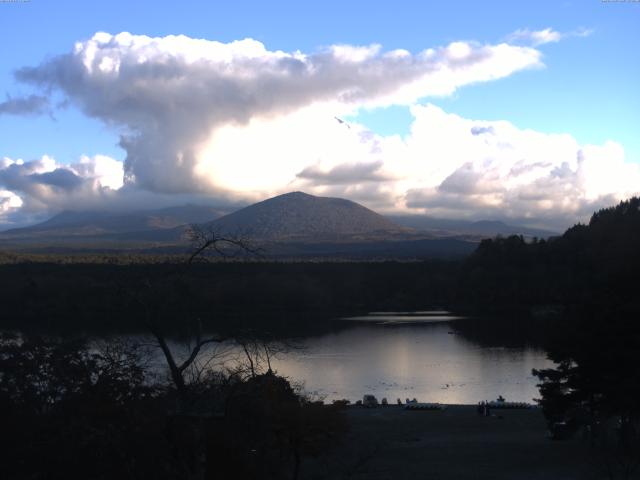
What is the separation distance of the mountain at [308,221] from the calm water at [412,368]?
110 meters

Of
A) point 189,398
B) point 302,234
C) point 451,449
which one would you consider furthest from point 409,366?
point 302,234

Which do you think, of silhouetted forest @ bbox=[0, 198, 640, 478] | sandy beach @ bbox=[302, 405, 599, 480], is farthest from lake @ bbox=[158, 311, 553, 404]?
silhouetted forest @ bbox=[0, 198, 640, 478]

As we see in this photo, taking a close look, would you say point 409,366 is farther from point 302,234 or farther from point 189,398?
point 302,234

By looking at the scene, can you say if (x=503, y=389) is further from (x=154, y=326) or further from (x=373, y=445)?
(x=154, y=326)

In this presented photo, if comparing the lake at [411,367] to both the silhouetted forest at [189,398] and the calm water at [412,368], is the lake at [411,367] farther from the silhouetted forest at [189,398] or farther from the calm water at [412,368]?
the silhouetted forest at [189,398]

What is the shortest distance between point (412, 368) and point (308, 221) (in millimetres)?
139430

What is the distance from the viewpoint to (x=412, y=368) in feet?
94.3

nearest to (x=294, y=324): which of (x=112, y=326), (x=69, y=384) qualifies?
(x=112, y=326)

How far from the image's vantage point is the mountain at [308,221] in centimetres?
15475

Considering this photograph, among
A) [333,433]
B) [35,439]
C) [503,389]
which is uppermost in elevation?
[35,439]

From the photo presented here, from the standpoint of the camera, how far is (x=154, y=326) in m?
5.91

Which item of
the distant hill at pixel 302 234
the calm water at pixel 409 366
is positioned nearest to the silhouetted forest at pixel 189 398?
the calm water at pixel 409 366

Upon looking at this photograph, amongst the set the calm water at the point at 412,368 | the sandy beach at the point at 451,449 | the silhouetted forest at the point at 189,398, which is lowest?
the calm water at the point at 412,368

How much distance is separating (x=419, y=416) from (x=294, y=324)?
23981 millimetres
